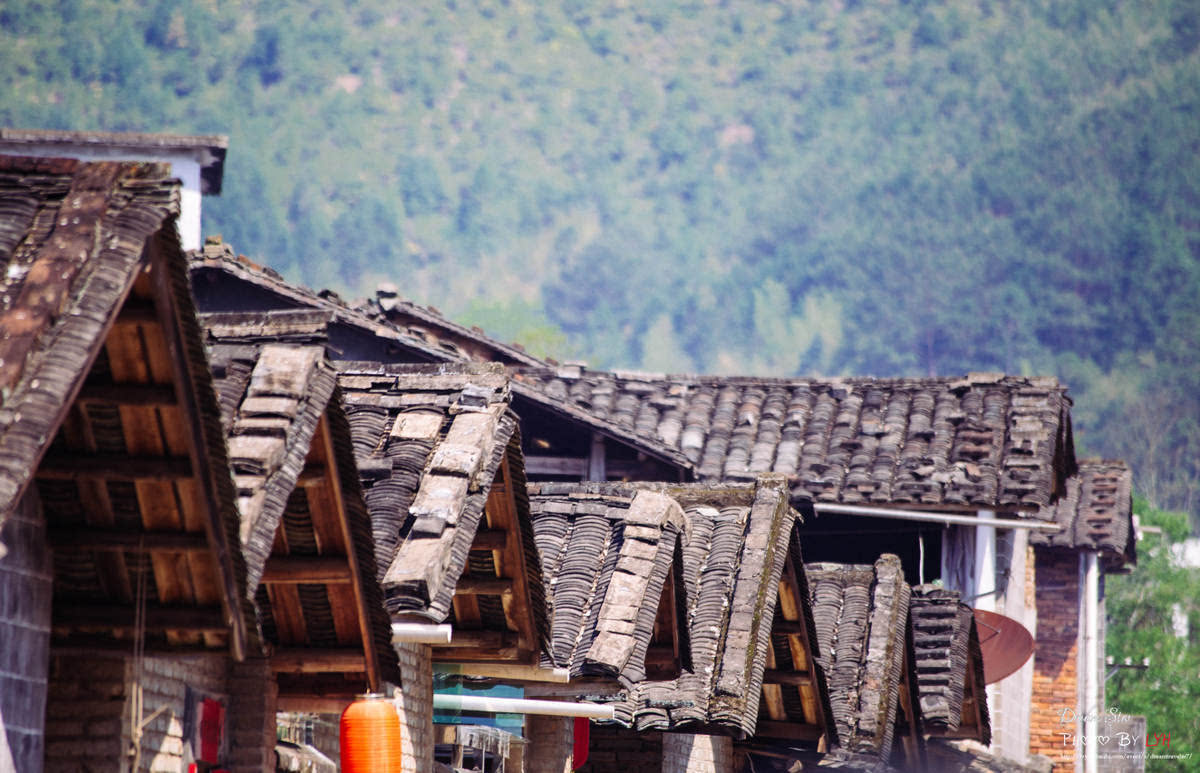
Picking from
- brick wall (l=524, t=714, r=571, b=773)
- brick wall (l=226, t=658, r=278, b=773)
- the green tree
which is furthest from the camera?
the green tree

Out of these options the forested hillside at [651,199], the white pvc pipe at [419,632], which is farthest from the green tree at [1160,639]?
the forested hillside at [651,199]

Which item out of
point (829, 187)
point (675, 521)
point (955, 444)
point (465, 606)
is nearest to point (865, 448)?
point (955, 444)

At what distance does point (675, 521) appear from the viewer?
1287cm

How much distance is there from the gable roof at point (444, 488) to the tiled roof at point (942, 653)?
29.0ft

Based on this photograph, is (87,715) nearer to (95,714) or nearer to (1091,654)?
(95,714)

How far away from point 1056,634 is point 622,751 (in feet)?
60.6

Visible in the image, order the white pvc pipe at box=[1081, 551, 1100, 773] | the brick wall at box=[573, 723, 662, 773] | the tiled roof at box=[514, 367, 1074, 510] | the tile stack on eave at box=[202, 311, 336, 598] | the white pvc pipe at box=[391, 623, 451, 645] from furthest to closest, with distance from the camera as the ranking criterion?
the white pvc pipe at box=[1081, 551, 1100, 773]
the tiled roof at box=[514, 367, 1074, 510]
the brick wall at box=[573, 723, 662, 773]
the white pvc pipe at box=[391, 623, 451, 645]
the tile stack on eave at box=[202, 311, 336, 598]

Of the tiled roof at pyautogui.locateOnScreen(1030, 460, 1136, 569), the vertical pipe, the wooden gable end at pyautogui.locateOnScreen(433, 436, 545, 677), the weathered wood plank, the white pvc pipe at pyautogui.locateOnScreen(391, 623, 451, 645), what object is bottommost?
the weathered wood plank

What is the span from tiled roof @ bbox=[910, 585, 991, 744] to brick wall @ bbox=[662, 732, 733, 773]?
2871 millimetres

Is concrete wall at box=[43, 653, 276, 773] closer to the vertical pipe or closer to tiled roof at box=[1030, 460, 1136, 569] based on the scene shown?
the vertical pipe

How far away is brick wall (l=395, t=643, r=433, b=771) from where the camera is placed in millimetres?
11047

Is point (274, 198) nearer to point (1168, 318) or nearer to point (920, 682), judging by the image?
point (1168, 318)

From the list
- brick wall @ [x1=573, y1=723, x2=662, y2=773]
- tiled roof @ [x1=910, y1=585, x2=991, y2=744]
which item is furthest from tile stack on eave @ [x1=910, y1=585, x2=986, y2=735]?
brick wall @ [x1=573, y1=723, x2=662, y2=773]

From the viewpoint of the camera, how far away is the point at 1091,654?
31.6 meters
